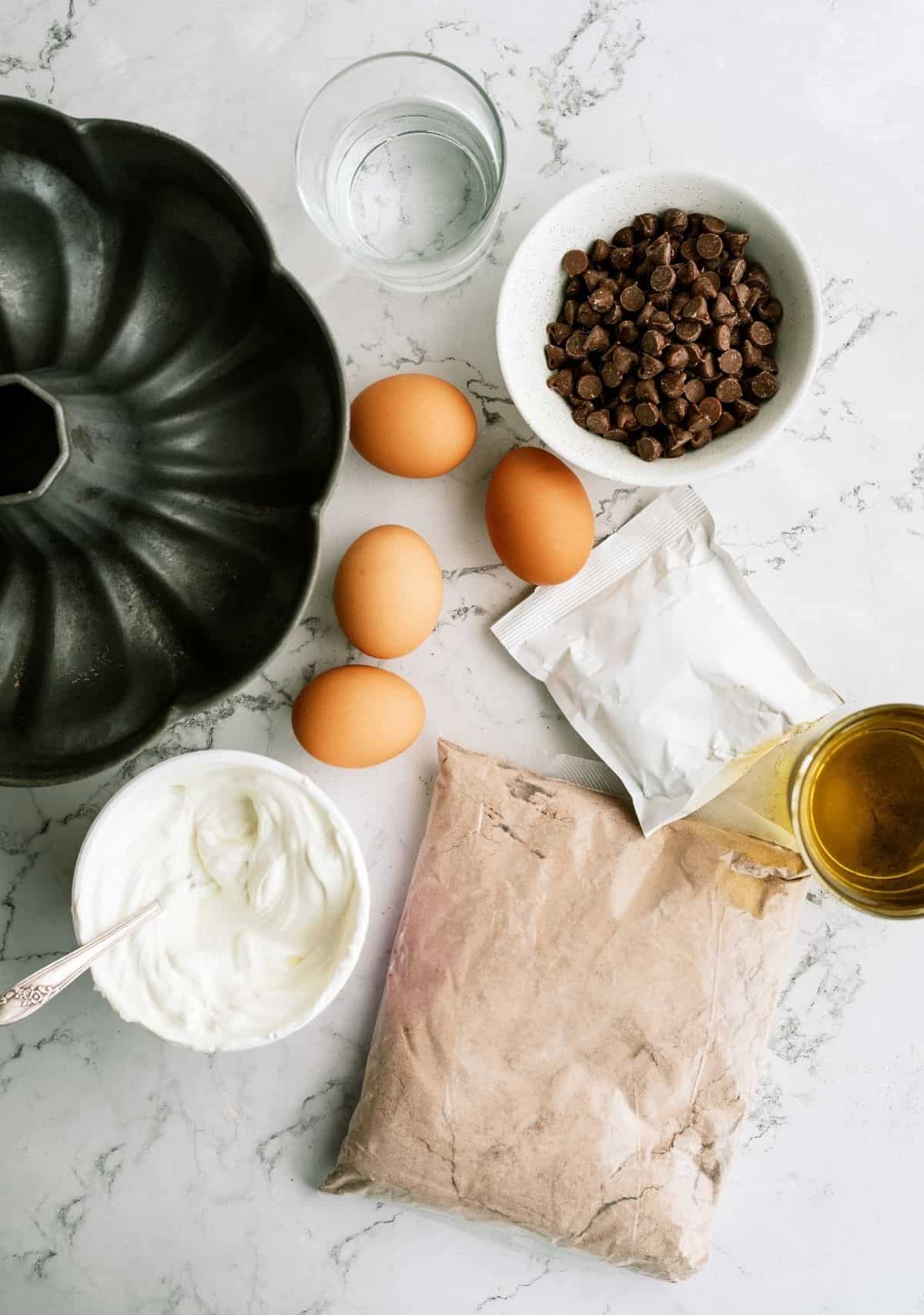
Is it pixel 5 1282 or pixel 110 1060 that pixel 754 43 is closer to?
pixel 110 1060

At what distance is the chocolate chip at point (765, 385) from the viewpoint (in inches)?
35.2

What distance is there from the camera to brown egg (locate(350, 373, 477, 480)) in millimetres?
882

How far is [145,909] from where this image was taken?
89 cm

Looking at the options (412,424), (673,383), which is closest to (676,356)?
(673,383)

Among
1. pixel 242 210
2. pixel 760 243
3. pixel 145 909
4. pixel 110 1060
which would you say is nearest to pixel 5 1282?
pixel 110 1060

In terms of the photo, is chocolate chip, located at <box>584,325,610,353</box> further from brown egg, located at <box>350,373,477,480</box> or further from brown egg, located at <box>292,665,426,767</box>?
brown egg, located at <box>292,665,426,767</box>

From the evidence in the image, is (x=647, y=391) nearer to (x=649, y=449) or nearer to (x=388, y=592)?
(x=649, y=449)

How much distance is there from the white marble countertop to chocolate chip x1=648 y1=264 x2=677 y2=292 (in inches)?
6.5

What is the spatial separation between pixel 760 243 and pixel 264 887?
2.38 ft

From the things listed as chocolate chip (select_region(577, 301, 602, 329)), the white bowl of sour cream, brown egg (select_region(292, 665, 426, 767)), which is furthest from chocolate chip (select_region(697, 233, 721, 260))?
the white bowl of sour cream

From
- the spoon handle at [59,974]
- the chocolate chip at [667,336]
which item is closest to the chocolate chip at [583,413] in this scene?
the chocolate chip at [667,336]

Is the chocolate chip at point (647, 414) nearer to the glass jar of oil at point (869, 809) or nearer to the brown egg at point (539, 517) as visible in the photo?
the brown egg at point (539, 517)

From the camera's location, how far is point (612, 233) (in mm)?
921

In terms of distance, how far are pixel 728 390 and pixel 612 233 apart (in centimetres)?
18
